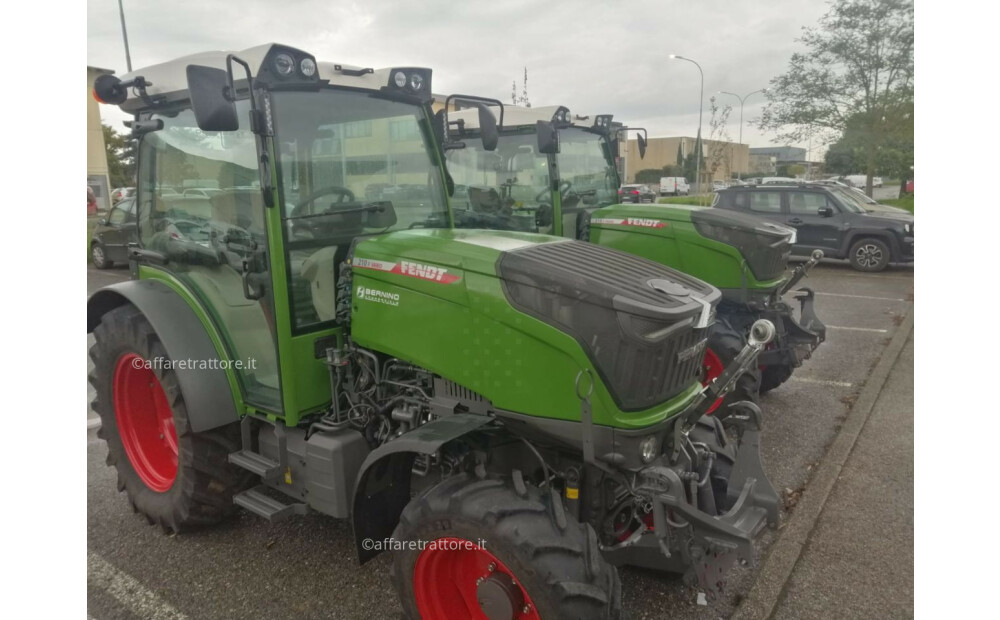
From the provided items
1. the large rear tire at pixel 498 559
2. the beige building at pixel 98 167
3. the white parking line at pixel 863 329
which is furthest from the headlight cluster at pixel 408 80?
the beige building at pixel 98 167

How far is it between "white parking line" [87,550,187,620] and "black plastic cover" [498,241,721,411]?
223 centimetres

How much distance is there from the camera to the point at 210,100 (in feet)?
8.47

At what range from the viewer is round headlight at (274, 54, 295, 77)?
116 inches

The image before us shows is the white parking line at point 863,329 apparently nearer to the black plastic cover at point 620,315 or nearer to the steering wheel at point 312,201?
the black plastic cover at point 620,315

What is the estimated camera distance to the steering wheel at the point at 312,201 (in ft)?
10.2

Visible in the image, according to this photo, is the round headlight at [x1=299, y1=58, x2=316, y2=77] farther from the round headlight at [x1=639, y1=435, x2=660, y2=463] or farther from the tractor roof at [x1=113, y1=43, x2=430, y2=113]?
the round headlight at [x1=639, y1=435, x2=660, y2=463]

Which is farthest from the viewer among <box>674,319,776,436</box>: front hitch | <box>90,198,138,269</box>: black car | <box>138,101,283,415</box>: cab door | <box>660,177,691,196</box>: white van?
<box>660,177,691,196</box>: white van

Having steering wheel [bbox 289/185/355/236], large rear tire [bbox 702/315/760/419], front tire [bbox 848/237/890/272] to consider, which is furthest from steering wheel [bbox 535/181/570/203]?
front tire [bbox 848/237/890/272]

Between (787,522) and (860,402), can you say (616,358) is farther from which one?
(860,402)

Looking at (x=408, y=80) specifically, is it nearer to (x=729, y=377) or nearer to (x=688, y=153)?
(x=729, y=377)

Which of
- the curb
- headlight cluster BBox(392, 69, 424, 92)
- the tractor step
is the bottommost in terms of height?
the curb

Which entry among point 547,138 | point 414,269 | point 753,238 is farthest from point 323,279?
→ point 753,238

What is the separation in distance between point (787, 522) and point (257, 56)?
146 inches

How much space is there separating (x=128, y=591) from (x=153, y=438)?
1.10 m
